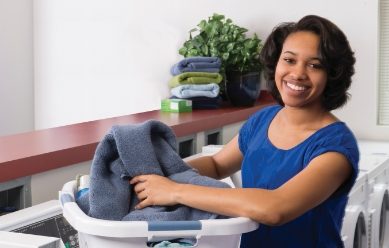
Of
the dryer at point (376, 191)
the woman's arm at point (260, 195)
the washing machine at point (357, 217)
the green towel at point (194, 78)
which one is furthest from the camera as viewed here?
the green towel at point (194, 78)

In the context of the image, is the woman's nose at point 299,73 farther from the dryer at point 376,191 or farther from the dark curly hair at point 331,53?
the dryer at point 376,191

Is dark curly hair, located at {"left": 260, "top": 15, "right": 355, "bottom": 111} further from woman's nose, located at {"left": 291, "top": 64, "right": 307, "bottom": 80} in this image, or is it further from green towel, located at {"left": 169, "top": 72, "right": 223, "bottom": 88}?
green towel, located at {"left": 169, "top": 72, "right": 223, "bottom": 88}

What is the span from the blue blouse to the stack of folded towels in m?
1.41

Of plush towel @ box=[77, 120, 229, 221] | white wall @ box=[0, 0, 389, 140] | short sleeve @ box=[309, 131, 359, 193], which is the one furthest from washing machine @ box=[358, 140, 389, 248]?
plush towel @ box=[77, 120, 229, 221]

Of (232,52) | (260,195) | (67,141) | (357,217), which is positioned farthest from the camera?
(232,52)

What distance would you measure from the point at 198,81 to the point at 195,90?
0.14 feet

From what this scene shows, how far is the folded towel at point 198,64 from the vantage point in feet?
8.74

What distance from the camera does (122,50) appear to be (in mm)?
3297

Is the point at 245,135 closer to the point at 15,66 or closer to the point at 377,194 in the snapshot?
the point at 377,194

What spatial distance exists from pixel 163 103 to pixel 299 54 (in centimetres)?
156

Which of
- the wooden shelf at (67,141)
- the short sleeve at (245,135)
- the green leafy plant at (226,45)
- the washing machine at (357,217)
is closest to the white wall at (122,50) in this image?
the green leafy plant at (226,45)

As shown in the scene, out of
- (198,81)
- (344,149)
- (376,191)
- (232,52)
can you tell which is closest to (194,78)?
(198,81)

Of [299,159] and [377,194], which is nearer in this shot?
[299,159]

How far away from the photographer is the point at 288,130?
4.12 feet
